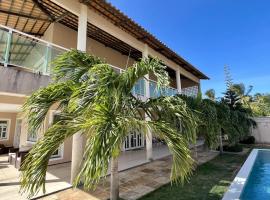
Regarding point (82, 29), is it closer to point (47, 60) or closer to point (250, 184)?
point (47, 60)

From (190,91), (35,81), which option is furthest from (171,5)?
(35,81)

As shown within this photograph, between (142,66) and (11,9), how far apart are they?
28.9ft

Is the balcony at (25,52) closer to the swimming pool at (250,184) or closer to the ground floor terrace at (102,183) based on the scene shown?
the ground floor terrace at (102,183)

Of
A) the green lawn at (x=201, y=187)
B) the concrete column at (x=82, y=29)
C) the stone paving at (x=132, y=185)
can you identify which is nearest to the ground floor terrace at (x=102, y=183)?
the stone paving at (x=132, y=185)

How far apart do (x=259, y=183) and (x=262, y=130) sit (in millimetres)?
17089

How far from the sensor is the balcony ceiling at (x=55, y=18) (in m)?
9.25

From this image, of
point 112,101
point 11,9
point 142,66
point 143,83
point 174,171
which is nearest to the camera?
point 174,171

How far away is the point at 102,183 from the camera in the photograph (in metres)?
8.09

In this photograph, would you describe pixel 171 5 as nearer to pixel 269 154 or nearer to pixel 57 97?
pixel 57 97

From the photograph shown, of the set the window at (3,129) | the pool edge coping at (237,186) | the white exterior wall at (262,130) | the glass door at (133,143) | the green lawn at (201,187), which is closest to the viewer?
the pool edge coping at (237,186)

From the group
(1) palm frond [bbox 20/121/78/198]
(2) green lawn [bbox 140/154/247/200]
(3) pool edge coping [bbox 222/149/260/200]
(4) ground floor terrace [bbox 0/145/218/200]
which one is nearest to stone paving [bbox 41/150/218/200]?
(4) ground floor terrace [bbox 0/145/218/200]

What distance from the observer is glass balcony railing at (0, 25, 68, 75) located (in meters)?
6.04

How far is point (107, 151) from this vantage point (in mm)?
3389

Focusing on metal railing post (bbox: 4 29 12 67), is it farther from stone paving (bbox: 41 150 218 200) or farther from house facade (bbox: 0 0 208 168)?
stone paving (bbox: 41 150 218 200)
